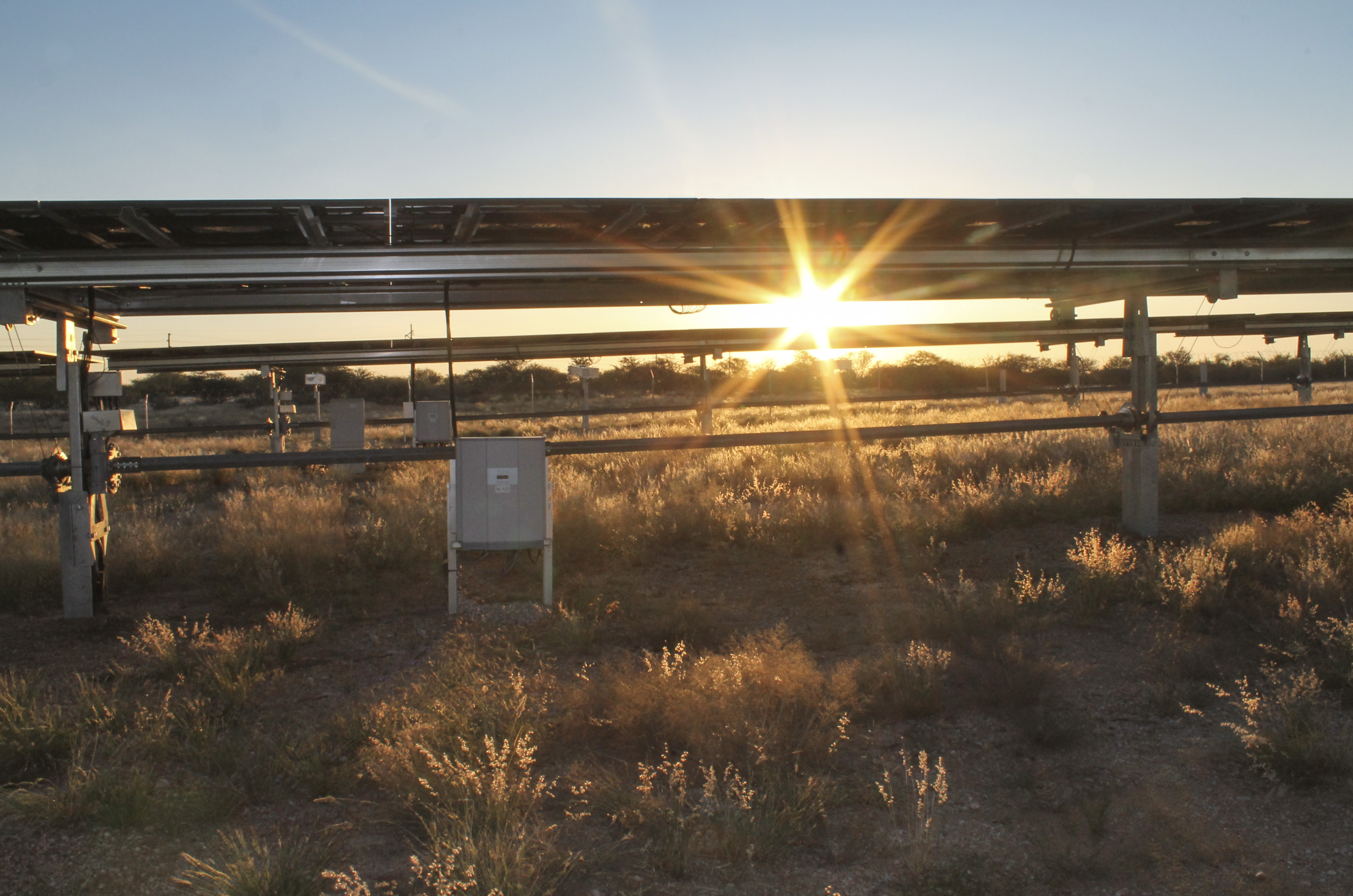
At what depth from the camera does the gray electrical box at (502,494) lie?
243 inches

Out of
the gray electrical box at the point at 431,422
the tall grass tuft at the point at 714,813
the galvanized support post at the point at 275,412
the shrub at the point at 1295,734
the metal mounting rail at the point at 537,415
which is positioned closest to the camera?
the tall grass tuft at the point at 714,813

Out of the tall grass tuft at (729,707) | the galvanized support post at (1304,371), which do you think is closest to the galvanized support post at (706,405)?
the tall grass tuft at (729,707)

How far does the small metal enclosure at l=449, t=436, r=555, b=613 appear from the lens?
6.17m

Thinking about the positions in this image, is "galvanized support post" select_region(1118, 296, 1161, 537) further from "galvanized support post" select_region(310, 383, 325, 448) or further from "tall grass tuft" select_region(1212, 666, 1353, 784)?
"galvanized support post" select_region(310, 383, 325, 448)

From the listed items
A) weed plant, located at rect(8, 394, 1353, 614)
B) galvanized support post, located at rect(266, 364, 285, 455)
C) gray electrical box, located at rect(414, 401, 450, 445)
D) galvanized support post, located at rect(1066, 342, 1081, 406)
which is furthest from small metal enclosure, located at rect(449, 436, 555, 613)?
galvanized support post, located at rect(266, 364, 285, 455)

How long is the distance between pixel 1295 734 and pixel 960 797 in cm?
150

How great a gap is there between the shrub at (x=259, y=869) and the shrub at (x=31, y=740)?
47.3 inches

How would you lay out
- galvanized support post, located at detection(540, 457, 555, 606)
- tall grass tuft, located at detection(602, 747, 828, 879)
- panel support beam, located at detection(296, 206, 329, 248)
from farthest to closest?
galvanized support post, located at detection(540, 457, 555, 606) < panel support beam, located at detection(296, 206, 329, 248) < tall grass tuft, located at detection(602, 747, 828, 879)

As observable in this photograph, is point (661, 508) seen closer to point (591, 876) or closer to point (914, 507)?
point (914, 507)

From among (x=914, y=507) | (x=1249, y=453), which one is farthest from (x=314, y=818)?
(x=1249, y=453)

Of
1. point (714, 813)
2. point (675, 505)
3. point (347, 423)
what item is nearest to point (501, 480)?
point (675, 505)

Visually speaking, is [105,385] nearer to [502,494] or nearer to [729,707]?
[502,494]

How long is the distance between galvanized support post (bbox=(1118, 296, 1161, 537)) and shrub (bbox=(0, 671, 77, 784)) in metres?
8.00

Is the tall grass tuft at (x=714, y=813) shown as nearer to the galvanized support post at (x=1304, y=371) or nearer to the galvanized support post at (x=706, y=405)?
the galvanized support post at (x=706, y=405)
